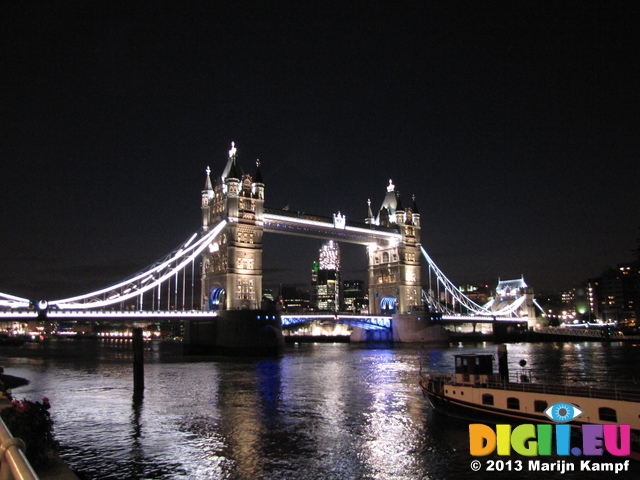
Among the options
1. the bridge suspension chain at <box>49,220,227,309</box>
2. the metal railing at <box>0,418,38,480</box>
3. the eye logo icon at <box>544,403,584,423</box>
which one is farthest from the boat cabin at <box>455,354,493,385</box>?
the bridge suspension chain at <box>49,220,227,309</box>

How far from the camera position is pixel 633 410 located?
1912 centimetres

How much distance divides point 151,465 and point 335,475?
576cm

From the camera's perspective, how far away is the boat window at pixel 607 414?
1977 cm

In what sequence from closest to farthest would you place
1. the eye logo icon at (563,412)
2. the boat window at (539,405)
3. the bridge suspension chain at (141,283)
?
the eye logo icon at (563,412) → the boat window at (539,405) → the bridge suspension chain at (141,283)

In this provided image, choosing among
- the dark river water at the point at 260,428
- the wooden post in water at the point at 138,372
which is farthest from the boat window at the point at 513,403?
the wooden post in water at the point at 138,372

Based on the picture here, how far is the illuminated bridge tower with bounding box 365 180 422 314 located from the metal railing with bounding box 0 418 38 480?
101 m

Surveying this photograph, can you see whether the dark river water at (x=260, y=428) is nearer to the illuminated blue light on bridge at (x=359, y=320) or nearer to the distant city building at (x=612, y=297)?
the illuminated blue light on bridge at (x=359, y=320)

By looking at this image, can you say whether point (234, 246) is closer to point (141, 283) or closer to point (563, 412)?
point (141, 283)

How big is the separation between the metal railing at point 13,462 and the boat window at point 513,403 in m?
22.2

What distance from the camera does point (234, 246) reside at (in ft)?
250

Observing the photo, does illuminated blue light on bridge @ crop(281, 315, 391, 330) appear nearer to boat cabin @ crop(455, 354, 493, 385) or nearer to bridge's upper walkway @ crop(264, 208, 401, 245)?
bridge's upper walkway @ crop(264, 208, 401, 245)

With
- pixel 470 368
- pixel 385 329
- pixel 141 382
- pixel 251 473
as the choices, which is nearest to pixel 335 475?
pixel 251 473

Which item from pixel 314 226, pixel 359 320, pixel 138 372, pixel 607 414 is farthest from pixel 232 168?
pixel 607 414

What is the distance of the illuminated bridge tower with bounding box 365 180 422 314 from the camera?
103 m
